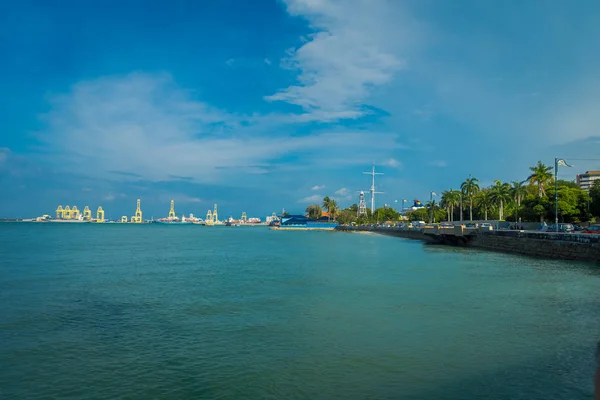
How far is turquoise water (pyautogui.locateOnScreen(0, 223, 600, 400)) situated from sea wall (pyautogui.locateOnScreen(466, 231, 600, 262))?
14477 mm

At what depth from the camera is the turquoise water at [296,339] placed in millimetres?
10422

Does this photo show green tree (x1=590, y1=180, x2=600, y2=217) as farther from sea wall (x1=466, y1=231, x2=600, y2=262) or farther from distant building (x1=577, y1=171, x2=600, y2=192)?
distant building (x1=577, y1=171, x2=600, y2=192)

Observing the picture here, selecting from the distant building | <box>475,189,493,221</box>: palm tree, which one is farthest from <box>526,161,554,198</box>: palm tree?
the distant building

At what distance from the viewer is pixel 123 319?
17.0 metres

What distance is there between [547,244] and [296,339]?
1563 inches

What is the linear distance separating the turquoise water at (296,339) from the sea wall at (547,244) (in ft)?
47.5

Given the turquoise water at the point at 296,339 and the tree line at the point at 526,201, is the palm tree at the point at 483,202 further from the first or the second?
the turquoise water at the point at 296,339

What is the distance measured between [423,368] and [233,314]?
8487 millimetres

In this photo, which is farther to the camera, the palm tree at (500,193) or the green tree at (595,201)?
the palm tree at (500,193)

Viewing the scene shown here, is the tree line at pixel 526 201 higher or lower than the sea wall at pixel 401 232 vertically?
higher

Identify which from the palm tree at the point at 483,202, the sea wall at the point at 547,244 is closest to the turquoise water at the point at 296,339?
the sea wall at the point at 547,244

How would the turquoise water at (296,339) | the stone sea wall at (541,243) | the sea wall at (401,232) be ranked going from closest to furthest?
the turquoise water at (296,339) → the stone sea wall at (541,243) → the sea wall at (401,232)

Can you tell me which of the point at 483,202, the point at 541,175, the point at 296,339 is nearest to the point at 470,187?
the point at 483,202

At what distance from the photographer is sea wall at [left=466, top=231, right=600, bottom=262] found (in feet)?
130
